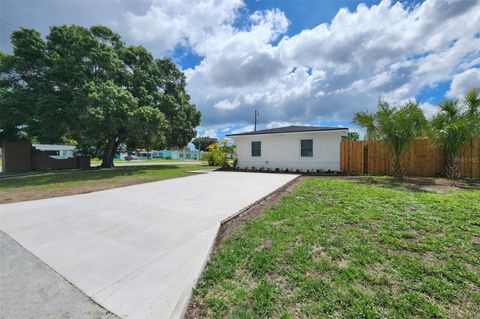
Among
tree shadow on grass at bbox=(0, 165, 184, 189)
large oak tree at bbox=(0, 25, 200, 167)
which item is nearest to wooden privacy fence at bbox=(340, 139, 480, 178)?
tree shadow on grass at bbox=(0, 165, 184, 189)

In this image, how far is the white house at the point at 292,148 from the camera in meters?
12.7

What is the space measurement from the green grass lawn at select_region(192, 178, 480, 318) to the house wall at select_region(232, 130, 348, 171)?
27.8ft

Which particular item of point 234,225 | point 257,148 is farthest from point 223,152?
point 234,225

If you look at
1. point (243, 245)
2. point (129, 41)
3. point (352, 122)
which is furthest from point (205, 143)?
point (243, 245)

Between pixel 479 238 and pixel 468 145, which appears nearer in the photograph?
pixel 479 238

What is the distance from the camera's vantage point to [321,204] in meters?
5.11

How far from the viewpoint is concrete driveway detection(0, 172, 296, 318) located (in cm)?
214

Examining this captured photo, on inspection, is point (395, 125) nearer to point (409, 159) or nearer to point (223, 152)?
point (409, 159)

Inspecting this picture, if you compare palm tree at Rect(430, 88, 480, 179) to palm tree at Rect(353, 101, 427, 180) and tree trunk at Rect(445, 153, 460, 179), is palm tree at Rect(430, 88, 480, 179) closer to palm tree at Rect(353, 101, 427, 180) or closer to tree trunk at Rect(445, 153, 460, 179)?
tree trunk at Rect(445, 153, 460, 179)

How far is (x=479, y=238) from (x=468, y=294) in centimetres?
174

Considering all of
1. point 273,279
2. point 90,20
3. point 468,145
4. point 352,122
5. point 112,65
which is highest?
point 90,20

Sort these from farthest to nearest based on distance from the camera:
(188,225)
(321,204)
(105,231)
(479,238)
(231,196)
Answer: (231,196), (321,204), (188,225), (105,231), (479,238)

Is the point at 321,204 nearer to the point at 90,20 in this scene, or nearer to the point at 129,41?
the point at 90,20

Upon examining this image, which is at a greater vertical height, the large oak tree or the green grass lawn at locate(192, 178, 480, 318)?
the large oak tree
